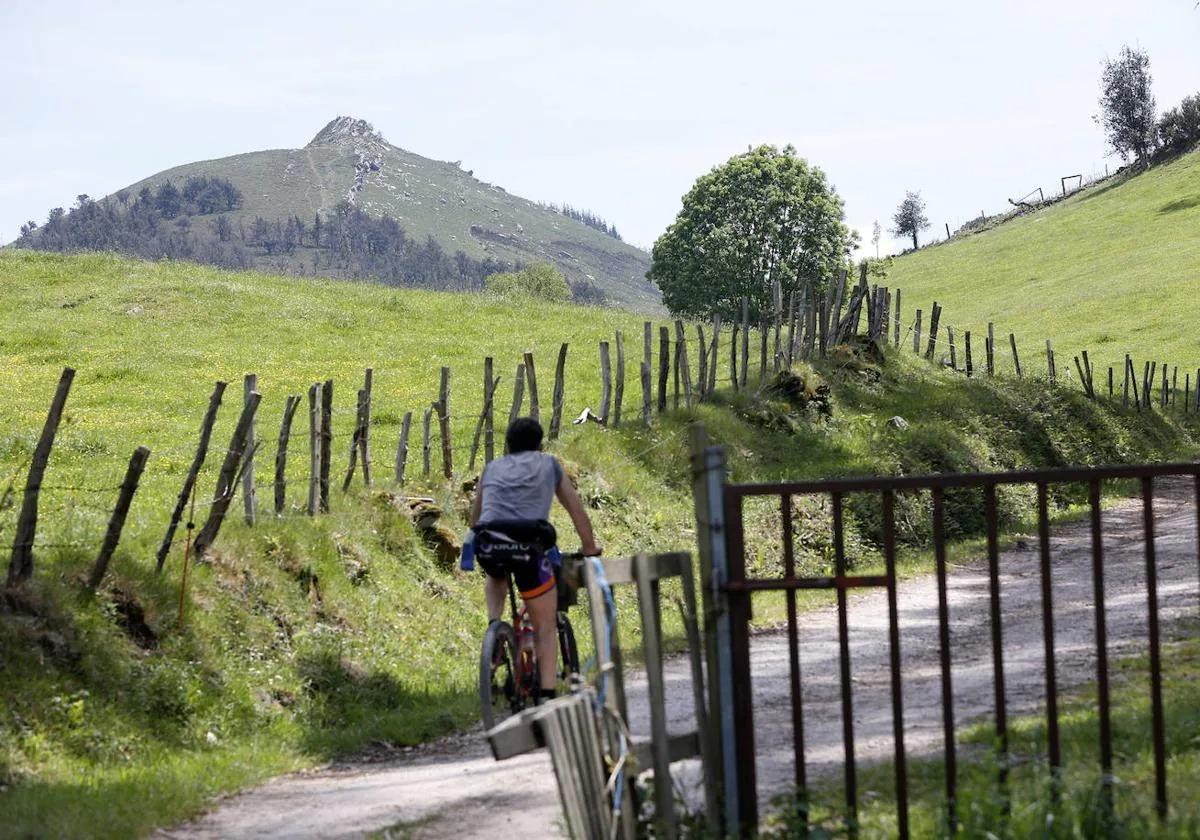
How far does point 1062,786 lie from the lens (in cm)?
567

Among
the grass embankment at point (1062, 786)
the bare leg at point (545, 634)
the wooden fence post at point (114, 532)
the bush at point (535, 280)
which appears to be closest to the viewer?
the grass embankment at point (1062, 786)

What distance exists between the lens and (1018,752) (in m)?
7.11

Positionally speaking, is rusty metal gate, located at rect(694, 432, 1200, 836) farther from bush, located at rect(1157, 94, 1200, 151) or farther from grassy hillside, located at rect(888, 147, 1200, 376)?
bush, located at rect(1157, 94, 1200, 151)

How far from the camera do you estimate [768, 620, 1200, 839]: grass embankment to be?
17.9ft

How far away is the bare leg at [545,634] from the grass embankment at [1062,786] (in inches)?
96.0

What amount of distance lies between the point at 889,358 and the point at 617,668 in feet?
85.3

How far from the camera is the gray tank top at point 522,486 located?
8.73 meters

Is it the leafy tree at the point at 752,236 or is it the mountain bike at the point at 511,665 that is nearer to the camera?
the mountain bike at the point at 511,665

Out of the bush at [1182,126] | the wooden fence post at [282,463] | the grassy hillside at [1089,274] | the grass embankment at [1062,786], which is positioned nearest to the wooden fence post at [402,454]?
the wooden fence post at [282,463]

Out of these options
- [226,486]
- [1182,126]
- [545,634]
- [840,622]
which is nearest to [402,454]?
[226,486]

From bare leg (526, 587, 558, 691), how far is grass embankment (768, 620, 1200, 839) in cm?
244

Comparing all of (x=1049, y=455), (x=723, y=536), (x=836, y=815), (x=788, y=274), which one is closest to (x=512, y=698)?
(x=836, y=815)

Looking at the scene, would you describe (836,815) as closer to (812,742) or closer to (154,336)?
(812,742)

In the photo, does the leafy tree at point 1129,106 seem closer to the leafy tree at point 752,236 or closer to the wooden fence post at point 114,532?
the leafy tree at point 752,236
